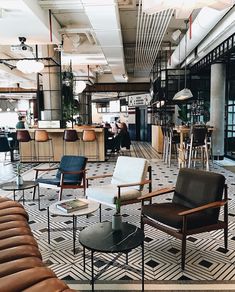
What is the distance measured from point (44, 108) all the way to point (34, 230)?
19.7ft

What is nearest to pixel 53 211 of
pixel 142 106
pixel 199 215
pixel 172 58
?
pixel 199 215

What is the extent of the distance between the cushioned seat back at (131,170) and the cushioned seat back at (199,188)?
2.19 ft

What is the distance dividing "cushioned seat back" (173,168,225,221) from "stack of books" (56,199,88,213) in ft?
3.48

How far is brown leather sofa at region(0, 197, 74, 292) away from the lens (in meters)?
1.59

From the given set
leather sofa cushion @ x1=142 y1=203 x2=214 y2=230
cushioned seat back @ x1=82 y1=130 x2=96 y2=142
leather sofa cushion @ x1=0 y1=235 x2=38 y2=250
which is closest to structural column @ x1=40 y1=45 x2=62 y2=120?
cushioned seat back @ x1=82 y1=130 x2=96 y2=142

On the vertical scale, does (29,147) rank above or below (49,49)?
below

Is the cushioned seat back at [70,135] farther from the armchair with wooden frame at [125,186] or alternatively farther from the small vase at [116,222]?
the small vase at [116,222]

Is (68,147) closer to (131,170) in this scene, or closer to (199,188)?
(131,170)

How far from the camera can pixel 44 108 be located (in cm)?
927

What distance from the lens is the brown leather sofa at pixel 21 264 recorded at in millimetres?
1589

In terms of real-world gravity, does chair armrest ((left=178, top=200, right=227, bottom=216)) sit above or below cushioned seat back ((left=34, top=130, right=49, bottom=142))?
below

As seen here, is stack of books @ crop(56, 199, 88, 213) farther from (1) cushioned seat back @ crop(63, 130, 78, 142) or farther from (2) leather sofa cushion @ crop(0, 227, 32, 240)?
(1) cushioned seat back @ crop(63, 130, 78, 142)

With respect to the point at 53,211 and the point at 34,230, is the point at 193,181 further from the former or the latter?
the point at 34,230

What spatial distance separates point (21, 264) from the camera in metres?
A: 1.82
